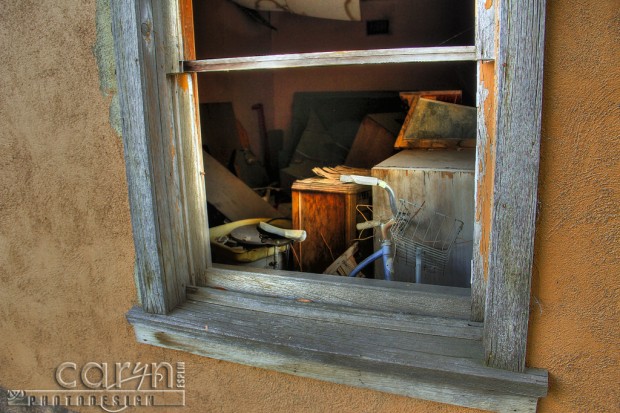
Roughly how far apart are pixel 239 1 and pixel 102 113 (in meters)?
3.97

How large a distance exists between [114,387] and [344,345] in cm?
142

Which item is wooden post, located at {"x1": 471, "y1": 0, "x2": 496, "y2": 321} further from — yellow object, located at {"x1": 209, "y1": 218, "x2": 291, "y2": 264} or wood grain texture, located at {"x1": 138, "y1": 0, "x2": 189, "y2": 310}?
yellow object, located at {"x1": 209, "y1": 218, "x2": 291, "y2": 264}

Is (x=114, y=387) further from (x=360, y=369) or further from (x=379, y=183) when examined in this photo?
(x=379, y=183)

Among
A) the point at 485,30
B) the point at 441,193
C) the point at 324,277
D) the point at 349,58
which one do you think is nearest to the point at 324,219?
the point at 441,193

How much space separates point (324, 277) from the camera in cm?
222

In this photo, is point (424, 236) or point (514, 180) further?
point (424, 236)

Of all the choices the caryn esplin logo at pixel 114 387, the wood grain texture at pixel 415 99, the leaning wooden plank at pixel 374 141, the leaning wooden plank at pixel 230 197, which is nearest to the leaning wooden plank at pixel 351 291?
the caryn esplin logo at pixel 114 387

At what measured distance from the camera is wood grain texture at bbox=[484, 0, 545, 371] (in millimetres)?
1452

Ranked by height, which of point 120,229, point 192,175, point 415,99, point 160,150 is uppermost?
point 415,99

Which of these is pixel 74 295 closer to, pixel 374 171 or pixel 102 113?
pixel 102 113

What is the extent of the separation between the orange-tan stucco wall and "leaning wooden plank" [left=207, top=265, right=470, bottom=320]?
333mm

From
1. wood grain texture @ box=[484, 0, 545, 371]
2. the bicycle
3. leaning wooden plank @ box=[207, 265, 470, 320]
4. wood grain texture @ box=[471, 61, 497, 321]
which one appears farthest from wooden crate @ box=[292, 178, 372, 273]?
wood grain texture @ box=[484, 0, 545, 371]

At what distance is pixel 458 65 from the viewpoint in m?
6.88

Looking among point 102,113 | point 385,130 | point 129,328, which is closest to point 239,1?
point 385,130
